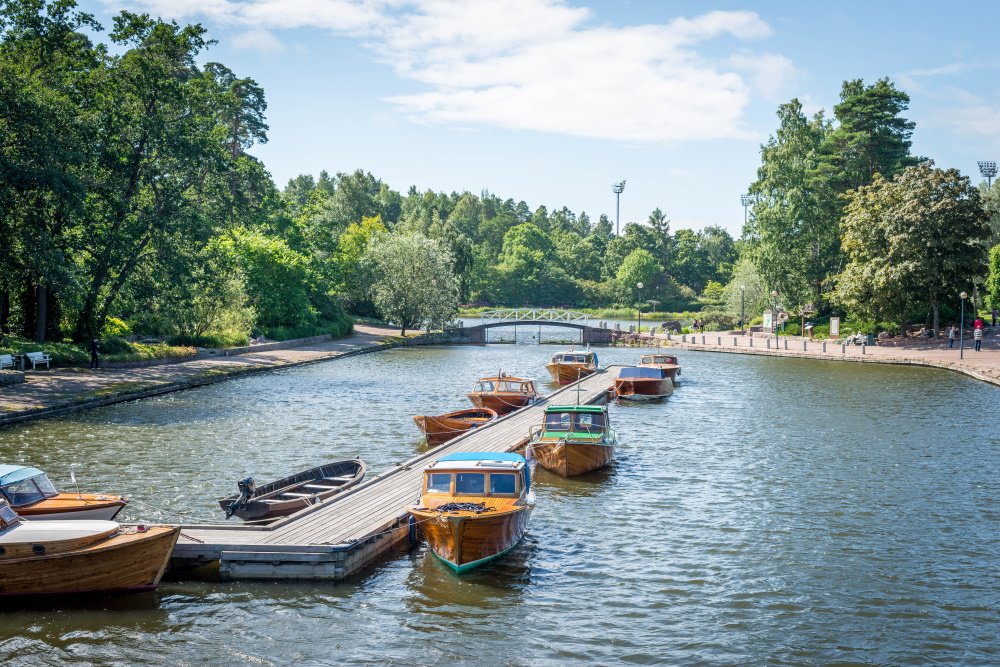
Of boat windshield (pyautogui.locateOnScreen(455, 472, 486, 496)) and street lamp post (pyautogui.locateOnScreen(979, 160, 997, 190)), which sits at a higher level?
street lamp post (pyautogui.locateOnScreen(979, 160, 997, 190))

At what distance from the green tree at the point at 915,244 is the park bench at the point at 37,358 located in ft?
203

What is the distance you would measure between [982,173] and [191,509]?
15925 centimetres

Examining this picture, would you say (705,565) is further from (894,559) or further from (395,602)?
(395,602)

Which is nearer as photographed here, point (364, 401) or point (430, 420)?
point (430, 420)

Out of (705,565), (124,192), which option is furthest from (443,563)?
(124,192)

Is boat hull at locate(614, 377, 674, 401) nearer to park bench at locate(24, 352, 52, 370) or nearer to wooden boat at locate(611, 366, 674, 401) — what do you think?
wooden boat at locate(611, 366, 674, 401)

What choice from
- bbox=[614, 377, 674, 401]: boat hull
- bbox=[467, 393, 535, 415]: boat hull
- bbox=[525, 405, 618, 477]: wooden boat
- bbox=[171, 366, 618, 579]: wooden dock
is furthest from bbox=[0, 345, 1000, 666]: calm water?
bbox=[614, 377, 674, 401]: boat hull

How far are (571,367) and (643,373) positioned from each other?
7615 mm

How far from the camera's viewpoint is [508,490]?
21969mm

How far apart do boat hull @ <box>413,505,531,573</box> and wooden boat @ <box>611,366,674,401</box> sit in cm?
3091

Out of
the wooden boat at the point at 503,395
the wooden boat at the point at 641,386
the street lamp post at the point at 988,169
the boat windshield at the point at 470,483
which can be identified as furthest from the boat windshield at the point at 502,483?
the street lamp post at the point at 988,169

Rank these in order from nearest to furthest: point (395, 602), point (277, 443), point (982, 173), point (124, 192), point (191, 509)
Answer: point (395, 602) < point (191, 509) < point (277, 443) < point (124, 192) < point (982, 173)

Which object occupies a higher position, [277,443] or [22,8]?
[22,8]

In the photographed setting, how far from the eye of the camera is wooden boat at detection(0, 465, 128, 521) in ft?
67.9
